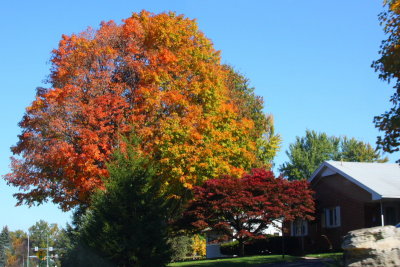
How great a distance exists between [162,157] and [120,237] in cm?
764

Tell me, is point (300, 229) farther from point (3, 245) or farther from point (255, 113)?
point (3, 245)

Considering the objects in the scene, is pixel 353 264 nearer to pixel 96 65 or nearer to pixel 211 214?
pixel 211 214

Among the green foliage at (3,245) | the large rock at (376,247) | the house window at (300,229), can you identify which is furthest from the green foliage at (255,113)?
the green foliage at (3,245)

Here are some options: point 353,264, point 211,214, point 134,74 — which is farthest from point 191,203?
point 353,264

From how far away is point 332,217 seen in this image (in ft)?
109

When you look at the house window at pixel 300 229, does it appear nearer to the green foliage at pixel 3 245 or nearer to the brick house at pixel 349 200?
the brick house at pixel 349 200

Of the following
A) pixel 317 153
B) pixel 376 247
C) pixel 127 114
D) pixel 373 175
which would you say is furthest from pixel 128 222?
pixel 317 153

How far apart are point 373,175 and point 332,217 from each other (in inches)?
142

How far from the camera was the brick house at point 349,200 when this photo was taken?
2980cm

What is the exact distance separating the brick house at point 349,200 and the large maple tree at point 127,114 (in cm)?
549

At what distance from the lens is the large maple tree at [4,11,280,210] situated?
2862 centimetres

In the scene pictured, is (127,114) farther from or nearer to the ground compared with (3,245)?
farther from the ground

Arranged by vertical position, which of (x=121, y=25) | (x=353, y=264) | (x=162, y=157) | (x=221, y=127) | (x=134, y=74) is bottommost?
(x=353, y=264)

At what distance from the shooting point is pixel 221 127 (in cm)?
3123
